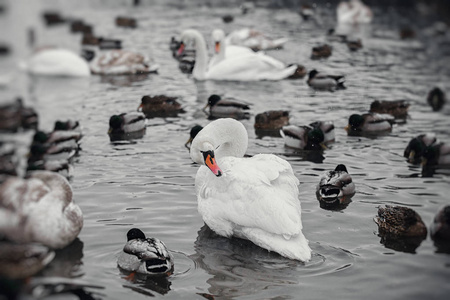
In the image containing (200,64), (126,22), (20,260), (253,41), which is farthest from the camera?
(126,22)

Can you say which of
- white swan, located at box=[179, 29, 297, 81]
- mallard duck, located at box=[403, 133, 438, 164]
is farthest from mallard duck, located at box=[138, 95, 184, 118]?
mallard duck, located at box=[403, 133, 438, 164]

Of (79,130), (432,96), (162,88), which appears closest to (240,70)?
(162,88)

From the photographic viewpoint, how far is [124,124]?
14.3 meters

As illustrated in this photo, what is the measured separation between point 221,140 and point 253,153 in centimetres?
325

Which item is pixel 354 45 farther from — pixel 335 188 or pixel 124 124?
pixel 335 188

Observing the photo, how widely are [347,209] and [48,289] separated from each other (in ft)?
17.7

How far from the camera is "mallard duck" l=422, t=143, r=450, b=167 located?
12523 mm

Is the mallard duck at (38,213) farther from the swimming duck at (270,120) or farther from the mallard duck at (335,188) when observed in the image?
the swimming duck at (270,120)

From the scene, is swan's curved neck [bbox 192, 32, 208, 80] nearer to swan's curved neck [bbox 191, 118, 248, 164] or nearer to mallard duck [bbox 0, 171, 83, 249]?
swan's curved neck [bbox 191, 118, 248, 164]

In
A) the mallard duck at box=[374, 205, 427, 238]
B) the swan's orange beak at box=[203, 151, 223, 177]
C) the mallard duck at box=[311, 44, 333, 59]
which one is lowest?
the mallard duck at box=[374, 205, 427, 238]

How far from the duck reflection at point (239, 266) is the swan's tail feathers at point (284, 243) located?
12 cm

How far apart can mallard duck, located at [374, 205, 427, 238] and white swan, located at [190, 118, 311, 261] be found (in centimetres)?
136

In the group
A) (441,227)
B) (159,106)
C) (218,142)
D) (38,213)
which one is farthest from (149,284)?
(159,106)

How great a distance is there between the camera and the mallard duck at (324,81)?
19203mm
